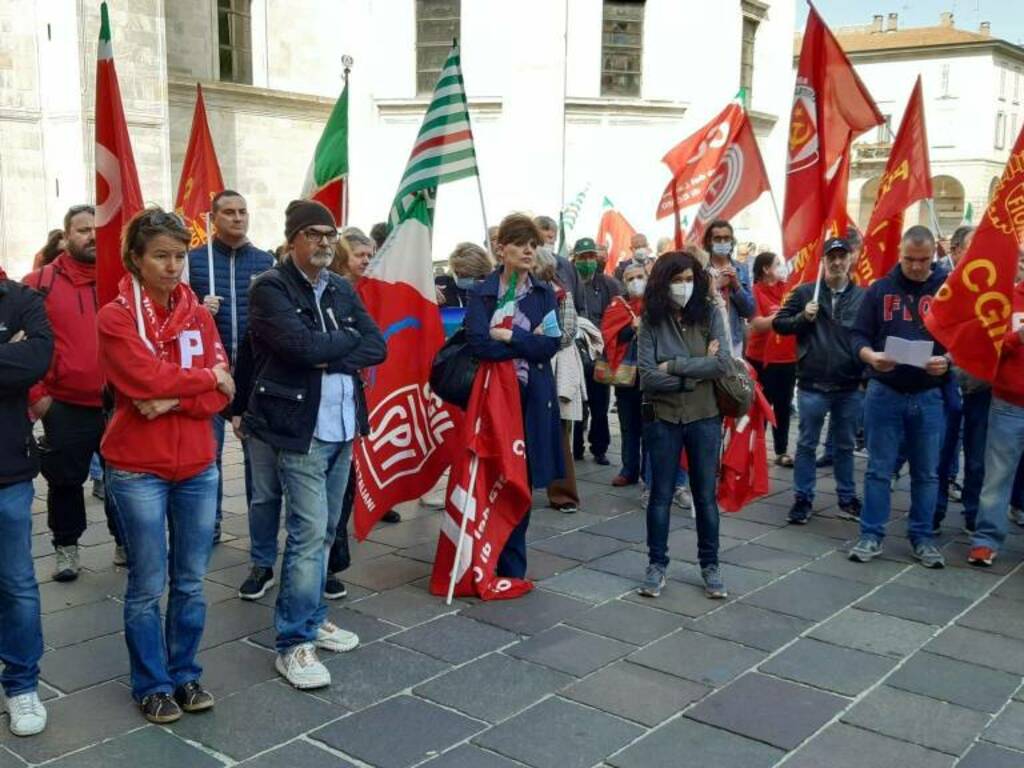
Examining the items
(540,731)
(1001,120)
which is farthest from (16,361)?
(1001,120)

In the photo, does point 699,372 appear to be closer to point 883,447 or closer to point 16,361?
point 883,447

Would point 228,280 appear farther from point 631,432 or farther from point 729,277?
point 631,432

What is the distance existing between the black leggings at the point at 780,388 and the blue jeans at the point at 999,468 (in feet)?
9.70

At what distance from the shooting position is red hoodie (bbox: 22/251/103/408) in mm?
5582

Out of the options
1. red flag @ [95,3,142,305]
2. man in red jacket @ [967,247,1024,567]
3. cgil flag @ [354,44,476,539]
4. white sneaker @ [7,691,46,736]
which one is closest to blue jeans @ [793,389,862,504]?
man in red jacket @ [967,247,1024,567]

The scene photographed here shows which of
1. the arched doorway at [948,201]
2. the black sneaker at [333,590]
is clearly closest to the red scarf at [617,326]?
the black sneaker at [333,590]

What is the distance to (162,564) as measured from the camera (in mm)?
3977

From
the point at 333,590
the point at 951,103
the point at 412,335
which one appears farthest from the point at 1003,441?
the point at 951,103

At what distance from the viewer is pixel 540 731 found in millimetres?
4059

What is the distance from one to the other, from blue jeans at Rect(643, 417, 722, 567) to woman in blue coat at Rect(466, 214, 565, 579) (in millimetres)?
556

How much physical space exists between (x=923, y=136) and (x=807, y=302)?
226 cm

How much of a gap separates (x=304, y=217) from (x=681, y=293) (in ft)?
6.82

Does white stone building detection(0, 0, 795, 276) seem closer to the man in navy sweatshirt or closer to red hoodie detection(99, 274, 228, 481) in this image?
the man in navy sweatshirt

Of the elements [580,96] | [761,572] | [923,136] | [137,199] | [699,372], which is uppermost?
[580,96]
